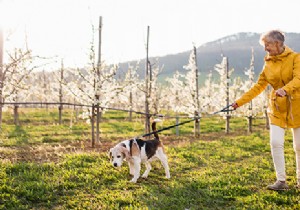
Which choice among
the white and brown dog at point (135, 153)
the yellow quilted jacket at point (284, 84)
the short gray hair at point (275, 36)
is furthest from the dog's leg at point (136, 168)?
the short gray hair at point (275, 36)

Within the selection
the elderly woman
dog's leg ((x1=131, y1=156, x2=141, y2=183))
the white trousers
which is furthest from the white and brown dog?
the elderly woman

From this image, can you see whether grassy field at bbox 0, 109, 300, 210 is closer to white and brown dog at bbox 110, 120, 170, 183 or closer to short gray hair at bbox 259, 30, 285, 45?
white and brown dog at bbox 110, 120, 170, 183

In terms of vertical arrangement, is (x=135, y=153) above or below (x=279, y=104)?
below

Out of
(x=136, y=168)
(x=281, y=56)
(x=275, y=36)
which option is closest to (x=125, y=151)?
(x=136, y=168)

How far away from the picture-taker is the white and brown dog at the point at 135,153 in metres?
7.72

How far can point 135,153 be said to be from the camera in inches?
316

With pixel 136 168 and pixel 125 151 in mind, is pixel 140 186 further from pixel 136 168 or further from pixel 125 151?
pixel 125 151

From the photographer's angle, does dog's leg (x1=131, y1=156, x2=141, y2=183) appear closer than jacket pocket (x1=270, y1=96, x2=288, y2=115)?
No

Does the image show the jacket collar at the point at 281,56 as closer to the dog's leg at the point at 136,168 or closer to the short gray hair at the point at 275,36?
the short gray hair at the point at 275,36

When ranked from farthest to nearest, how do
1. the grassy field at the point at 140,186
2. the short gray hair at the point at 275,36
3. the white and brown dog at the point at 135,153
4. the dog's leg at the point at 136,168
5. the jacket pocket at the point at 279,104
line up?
the dog's leg at the point at 136,168, the white and brown dog at the point at 135,153, the jacket pocket at the point at 279,104, the short gray hair at the point at 275,36, the grassy field at the point at 140,186

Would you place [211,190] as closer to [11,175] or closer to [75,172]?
→ [75,172]

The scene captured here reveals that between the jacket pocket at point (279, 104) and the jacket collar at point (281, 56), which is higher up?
the jacket collar at point (281, 56)

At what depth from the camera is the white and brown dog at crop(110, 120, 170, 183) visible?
7.72m

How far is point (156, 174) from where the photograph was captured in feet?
29.1
